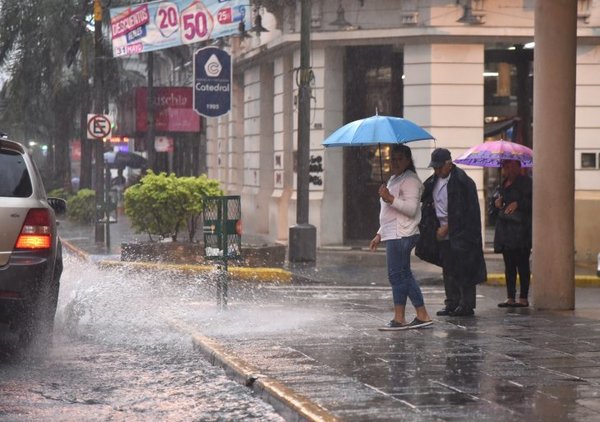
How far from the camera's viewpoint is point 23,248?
30.4 feet

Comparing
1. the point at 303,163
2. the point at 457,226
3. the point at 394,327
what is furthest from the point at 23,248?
the point at 303,163

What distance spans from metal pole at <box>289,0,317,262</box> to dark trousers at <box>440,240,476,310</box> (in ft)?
26.2

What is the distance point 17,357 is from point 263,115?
20.4 m

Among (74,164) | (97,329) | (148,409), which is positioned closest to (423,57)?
(97,329)

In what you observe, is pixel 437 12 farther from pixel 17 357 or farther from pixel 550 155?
pixel 17 357

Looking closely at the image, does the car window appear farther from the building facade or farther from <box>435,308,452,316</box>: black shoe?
the building facade

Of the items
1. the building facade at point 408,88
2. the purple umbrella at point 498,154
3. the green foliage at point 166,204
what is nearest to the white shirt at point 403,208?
the purple umbrella at point 498,154

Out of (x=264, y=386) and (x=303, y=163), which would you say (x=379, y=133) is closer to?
(x=264, y=386)

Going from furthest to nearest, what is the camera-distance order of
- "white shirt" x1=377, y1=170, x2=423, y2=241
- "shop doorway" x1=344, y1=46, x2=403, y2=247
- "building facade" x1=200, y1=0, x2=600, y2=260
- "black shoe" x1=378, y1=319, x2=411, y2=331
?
"shop doorway" x1=344, y1=46, x2=403, y2=247 < "building facade" x1=200, y1=0, x2=600, y2=260 < "black shoe" x1=378, y1=319, x2=411, y2=331 < "white shirt" x1=377, y1=170, x2=423, y2=241

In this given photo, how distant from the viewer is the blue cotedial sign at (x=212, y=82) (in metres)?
19.4

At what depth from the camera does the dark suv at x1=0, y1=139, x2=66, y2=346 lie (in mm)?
9148

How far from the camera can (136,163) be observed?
53594mm

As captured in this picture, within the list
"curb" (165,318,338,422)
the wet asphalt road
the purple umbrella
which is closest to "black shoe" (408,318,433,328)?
"curb" (165,318,338,422)

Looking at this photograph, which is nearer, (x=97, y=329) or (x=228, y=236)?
(x=97, y=329)
